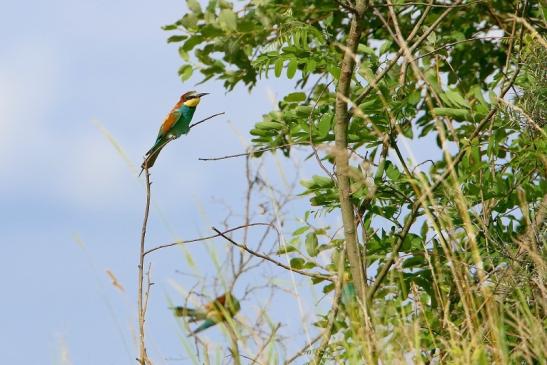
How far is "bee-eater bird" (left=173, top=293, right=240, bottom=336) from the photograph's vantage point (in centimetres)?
357

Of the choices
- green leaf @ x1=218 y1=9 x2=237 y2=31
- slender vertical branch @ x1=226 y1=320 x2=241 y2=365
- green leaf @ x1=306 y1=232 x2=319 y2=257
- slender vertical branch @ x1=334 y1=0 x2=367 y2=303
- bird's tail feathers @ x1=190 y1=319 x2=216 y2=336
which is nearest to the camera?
slender vertical branch @ x1=226 y1=320 x2=241 y2=365

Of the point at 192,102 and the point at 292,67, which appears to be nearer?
the point at 292,67

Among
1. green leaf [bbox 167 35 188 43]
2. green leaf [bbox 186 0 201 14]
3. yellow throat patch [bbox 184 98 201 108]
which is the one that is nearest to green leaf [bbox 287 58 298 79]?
green leaf [bbox 186 0 201 14]

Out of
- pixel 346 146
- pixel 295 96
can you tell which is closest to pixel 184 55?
pixel 295 96

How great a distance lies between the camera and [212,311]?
3.58m

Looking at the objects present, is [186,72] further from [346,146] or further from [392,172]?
[346,146]

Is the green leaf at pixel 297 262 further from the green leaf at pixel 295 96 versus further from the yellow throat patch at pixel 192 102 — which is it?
the yellow throat patch at pixel 192 102

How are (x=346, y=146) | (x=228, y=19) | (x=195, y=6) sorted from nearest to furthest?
1. (x=346, y=146)
2. (x=228, y=19)
3. (x=195, y=6)

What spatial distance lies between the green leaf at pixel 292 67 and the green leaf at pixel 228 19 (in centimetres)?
147

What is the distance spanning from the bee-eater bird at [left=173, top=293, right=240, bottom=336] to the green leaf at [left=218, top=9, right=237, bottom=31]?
2.62 metres

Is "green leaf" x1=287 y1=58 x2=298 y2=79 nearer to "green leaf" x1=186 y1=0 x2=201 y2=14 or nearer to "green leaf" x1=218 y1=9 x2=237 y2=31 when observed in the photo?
"green leaf" x1=218 y1=9 x2=237 y2=31

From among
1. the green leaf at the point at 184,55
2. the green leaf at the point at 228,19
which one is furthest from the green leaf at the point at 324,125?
the green leaf at the point at 184,55

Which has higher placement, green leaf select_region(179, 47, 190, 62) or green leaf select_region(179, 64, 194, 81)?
green leaf select_region(179, 47, 190, 62)

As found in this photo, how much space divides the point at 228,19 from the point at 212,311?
8.90 feet
